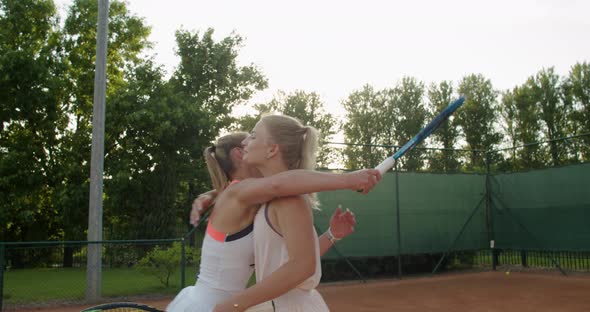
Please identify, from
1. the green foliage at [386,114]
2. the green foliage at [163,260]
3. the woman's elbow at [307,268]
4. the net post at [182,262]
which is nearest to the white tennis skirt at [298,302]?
the woman's elbow at [307,268]

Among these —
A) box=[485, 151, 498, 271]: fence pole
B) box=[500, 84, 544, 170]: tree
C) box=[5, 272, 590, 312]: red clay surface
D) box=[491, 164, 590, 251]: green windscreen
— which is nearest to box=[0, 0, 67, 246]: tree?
box=[5, 272, 590, 312]: red clay surface

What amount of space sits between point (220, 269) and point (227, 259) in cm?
5

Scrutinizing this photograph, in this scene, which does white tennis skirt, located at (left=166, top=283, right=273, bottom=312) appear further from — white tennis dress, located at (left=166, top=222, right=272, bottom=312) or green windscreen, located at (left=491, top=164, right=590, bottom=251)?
green windscreen, located at (left=491, top=164, right=590, bottom=251)

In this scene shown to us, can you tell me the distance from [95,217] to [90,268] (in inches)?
31.2

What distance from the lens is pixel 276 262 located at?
146cm

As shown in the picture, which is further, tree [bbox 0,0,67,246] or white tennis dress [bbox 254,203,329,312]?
tree [bbox 0,0,67,246]

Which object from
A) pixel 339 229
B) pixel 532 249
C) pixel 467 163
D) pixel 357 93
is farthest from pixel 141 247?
pixel 357 93

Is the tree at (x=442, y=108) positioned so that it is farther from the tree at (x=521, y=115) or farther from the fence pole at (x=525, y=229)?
the fence pole at (x=525, y=229)

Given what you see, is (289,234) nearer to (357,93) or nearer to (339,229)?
(339,229)

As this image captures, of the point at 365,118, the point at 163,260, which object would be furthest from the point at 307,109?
the point at 163,260

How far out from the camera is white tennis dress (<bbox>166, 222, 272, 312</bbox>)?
5.29 ft

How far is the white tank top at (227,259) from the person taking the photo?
161cm

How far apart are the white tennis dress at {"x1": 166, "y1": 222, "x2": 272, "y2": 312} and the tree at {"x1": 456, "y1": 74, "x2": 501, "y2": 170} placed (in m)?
31.9

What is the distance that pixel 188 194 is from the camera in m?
19.5
